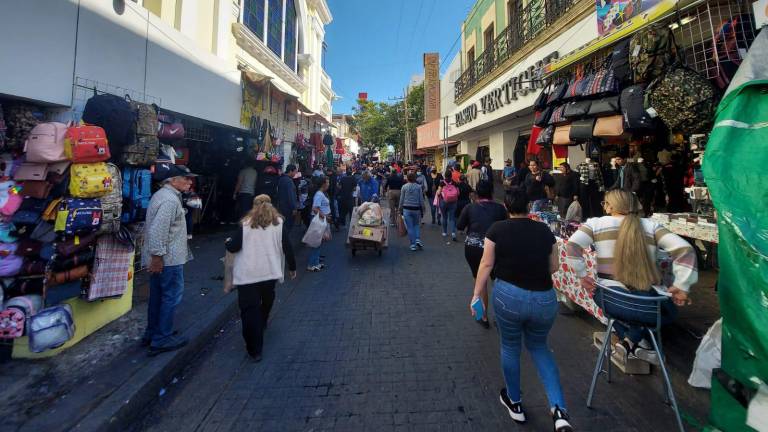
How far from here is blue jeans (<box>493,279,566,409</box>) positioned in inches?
96.7

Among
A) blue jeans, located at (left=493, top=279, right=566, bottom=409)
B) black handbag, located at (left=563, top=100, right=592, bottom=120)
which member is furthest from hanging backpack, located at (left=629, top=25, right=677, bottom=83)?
blue jeans, located at (left=493, top=279, right=566, bottom=409)

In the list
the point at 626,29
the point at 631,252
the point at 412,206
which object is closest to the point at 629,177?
the point at 626,29

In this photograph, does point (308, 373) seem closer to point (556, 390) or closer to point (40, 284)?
point (556, 390)

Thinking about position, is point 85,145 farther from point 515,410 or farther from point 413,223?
point 413,223

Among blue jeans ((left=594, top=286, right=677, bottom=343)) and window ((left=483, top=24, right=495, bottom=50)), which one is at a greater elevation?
window ((left=483, top=24, right=495, bottom=50))

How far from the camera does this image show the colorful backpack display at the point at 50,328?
3.23 metres

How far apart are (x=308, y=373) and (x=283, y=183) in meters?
4.75

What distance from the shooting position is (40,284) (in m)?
3.43

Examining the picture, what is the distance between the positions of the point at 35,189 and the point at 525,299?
4462mm

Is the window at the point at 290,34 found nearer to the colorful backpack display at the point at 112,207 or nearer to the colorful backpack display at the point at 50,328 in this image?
the colorful backpack display at the point at 112,207

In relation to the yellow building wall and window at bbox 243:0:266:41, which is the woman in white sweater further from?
window at bbox 243:0:266:41

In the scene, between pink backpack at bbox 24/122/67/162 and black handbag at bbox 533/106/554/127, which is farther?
black handbag at bbox 533/106/554/127

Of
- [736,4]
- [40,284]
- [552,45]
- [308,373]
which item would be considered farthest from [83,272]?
[552,45]

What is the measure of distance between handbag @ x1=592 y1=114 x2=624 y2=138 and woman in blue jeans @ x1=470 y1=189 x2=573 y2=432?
321 cm
